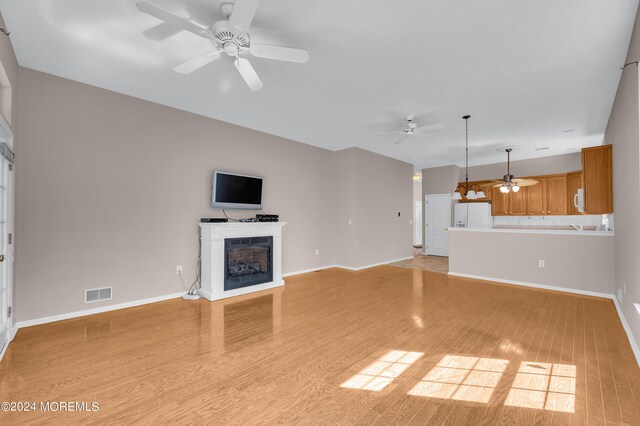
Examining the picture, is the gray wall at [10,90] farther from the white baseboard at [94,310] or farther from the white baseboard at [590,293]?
the white baseboard at [590,293]

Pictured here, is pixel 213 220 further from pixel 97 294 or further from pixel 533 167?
pixel 533 167

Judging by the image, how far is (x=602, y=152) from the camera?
3729mm

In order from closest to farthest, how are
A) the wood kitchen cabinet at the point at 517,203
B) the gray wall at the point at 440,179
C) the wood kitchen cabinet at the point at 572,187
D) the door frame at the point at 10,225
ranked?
the door frame at the point at 10,225
the wood kitchen cabinet at the point at 572,187
the wood kitchen cabinet at the point at 517,203
the gray wall at the point at 440,179

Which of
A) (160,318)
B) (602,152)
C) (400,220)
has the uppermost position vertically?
(602,152)

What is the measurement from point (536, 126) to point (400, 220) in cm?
358

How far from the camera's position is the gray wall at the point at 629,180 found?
241 cm

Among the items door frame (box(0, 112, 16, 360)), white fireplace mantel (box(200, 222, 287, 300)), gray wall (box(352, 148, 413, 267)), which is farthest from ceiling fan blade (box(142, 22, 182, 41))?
gray wall (box(352, 148, 413, 267))

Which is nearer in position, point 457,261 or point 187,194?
point 187,194

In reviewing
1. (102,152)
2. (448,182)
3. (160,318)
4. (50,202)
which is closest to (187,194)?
(102,152)

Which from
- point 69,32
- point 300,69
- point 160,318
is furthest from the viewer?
point 160,318

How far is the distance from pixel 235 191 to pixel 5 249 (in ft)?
8.81

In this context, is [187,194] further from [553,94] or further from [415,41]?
[553,94]

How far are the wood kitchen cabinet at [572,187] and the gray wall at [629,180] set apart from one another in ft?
12.4

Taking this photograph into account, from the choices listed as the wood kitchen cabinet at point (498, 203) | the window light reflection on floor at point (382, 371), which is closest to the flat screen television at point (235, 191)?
the window light reflection on floor at point (382, 371)
